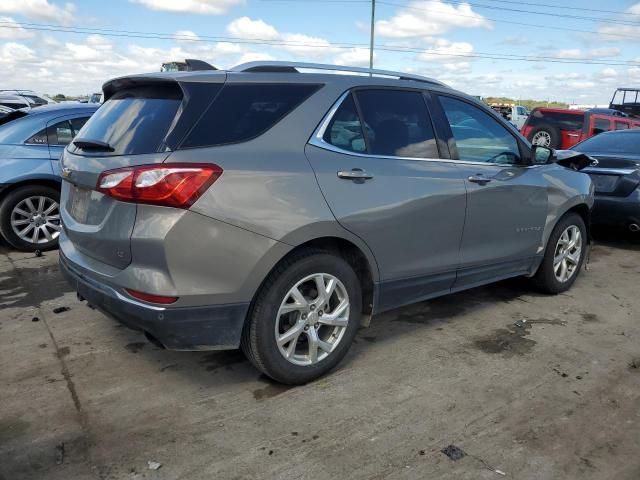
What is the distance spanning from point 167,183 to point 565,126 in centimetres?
1379

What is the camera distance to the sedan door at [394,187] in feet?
10.8

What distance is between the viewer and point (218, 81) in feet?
10.1

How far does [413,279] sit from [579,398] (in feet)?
3.91

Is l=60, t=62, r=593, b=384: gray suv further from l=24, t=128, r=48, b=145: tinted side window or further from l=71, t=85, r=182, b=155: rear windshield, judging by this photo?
l=24, t=128, r=48, b=145: tinted side window

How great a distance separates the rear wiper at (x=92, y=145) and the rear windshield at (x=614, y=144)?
6.48 m

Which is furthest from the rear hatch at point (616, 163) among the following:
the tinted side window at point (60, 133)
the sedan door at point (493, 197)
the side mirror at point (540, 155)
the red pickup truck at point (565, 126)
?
the red pickup truck at point (565, 126)

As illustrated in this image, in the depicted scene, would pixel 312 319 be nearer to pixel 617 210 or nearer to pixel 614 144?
pixel 617 210

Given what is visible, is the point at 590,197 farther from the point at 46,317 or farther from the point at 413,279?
the point at 46,317

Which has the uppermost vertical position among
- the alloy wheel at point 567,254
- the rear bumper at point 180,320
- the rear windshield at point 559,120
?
the rear windshield at point 559,120

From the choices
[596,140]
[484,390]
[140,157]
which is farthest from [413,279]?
[596,140]

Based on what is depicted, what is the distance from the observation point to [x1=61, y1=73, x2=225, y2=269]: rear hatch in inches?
113

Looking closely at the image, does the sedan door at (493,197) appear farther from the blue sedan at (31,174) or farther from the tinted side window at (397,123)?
the blue sedan at (31,174)

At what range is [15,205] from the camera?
6223mm

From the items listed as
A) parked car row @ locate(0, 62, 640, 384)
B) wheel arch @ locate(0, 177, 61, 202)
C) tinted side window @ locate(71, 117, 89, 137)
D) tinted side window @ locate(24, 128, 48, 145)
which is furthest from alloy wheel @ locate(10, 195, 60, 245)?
parked car row @ locate(0, 62, 640, 384)
